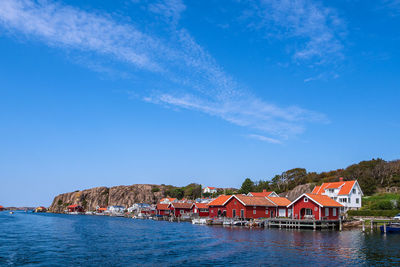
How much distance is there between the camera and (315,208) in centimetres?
6425

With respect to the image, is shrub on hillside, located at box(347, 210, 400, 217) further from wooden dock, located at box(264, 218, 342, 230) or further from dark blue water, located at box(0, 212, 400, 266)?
dark blue water, located at box(0, 212, 400, 266)

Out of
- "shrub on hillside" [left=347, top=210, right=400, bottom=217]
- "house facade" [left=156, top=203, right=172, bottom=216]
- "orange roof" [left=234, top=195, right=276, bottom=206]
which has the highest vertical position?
"orange roof" [left=234, top=195, right=276, bottom=206]

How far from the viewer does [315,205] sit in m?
64.2

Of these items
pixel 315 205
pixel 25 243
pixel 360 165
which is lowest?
pixel 25 243

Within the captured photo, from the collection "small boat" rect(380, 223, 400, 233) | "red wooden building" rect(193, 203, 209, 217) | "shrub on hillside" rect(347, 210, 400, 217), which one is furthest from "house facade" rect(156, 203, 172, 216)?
"small boat" rect(380, 223, 400, 233)

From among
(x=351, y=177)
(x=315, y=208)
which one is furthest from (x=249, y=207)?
(x=351, y=177)

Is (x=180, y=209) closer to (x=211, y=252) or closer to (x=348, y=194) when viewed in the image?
(x=348, y=194)

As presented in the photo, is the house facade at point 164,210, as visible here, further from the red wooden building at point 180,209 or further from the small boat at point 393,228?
the small boat at point 393,228

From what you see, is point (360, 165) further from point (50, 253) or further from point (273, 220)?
point (50, 253)

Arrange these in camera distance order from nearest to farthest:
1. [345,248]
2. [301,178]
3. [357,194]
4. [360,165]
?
[345,248], [357,194], [360,165], [301,178]

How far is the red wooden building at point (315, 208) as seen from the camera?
6344cm

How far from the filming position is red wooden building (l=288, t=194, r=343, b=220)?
63.4m

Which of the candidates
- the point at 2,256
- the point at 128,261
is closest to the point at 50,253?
the point at 2,256

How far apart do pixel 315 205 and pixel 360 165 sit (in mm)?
55030
